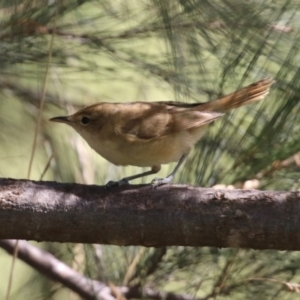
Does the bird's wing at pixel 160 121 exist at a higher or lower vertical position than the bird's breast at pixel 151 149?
higher

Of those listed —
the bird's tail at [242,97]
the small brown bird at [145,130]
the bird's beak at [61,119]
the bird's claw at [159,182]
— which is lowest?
the bird's claw at [159,182]

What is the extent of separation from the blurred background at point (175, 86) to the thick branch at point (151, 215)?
0.20 meters

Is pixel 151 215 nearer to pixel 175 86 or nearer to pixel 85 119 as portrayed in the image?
pixel 175 86

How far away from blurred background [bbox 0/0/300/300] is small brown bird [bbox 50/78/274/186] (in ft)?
0.11

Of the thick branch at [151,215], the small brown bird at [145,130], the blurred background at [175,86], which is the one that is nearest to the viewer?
the thick branch at [151,215]

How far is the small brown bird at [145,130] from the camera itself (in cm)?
Answer: 157

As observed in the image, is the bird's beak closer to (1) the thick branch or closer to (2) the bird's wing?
(2) the bird's wing

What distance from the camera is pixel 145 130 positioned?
1.58 m

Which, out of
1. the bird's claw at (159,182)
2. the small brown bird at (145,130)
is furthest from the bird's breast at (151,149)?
the bird's claw at (159,182)

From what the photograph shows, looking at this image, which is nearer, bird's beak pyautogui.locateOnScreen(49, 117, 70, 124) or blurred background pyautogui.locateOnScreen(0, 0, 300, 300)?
blurred background pyautogui.locateOnScreen(0, 0, 300, 300)

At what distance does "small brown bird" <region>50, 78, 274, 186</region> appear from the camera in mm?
1569

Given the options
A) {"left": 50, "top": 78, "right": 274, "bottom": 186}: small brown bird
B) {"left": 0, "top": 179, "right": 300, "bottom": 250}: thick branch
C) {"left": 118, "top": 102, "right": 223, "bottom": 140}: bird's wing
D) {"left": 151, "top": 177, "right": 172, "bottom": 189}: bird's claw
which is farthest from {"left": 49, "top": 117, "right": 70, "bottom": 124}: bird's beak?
{"left": 0, "top": 179, "right": 300, "bottom": 250}: thick branch

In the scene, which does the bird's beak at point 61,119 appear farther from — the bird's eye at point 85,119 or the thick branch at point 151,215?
the thick branch at point 151,215

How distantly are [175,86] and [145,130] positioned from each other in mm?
138
